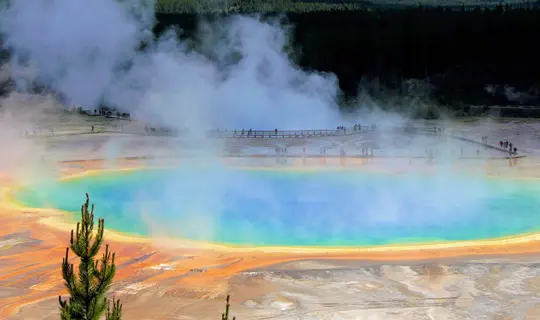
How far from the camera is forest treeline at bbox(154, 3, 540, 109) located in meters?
37.5

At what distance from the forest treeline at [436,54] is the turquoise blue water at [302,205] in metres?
19.0

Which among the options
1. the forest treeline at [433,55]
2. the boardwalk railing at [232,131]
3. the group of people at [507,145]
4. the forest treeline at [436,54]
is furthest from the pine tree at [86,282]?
the forest treeline at [436,54]

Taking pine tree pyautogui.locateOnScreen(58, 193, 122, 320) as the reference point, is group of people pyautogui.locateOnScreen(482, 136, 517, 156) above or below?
above

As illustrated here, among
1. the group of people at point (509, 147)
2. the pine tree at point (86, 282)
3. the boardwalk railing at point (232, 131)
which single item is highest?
the boardwalk railing at point (232, 131)

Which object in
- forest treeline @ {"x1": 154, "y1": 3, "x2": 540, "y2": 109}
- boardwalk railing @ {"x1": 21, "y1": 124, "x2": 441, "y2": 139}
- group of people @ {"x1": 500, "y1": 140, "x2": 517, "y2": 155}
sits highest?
forest treeline @ {"x1": 154, "y1": 3, "x2": 540, "y2": 109}

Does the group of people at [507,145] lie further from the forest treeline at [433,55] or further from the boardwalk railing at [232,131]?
the forest treeline at [433,55]

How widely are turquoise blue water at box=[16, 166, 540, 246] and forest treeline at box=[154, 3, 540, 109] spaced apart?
19040 millimetres

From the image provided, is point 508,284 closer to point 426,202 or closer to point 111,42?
point 426,202

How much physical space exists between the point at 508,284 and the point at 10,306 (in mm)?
6223

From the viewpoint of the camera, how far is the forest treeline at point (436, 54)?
123ft

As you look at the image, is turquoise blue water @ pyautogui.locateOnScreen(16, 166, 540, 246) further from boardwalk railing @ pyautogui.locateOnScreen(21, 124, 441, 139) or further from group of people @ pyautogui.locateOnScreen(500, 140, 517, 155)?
boardwalk railing @ pyautogui.locateOnScreen(21, 124, 441, 139)

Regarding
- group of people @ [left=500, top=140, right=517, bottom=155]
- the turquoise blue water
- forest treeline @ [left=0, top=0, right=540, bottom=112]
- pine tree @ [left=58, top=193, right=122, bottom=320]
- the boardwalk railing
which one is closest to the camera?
pine tree @ [left=58, top=193, right=122, bottom=320]

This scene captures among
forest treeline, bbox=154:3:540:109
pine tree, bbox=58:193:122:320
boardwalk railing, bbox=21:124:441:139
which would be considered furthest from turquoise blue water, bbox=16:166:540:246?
forest treeline, bbox=154:3:540:109

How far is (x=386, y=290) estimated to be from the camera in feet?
31.1
